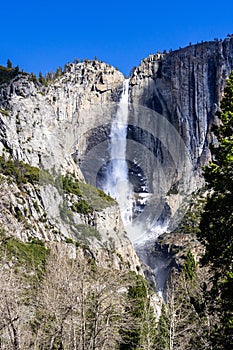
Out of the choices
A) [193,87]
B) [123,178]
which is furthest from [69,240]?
[193,87]

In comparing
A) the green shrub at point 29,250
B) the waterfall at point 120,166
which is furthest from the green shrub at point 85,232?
the waterfall at point 120,166

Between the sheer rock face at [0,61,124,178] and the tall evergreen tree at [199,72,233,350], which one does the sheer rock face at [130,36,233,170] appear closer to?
the sheer rock face at [0,61,124,178]

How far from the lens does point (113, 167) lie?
431ft

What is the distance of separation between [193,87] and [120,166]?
27.4m

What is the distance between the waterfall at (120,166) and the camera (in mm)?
129125

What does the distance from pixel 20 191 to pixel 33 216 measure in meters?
4.18

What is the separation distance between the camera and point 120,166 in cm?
13138

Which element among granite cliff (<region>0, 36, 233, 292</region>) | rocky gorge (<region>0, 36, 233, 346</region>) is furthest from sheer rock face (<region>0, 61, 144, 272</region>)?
granite cliff (<region>0, 36, 233, 292</region>)

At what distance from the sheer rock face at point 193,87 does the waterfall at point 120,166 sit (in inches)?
358

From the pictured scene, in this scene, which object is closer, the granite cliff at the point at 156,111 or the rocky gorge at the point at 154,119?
the rocky gorge at the point at 154,119

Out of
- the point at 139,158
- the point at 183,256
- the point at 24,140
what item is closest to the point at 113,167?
the point at 139,158

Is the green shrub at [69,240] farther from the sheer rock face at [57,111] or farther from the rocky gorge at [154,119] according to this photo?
the rocky gorge at [154,119]

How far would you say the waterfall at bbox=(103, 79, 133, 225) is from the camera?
12912 cm

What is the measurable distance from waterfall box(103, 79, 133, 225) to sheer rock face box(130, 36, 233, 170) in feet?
29.9
